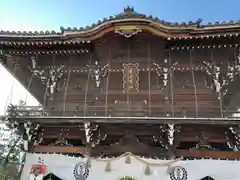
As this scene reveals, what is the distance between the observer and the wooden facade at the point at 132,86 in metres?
10.5

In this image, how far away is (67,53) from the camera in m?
12.4

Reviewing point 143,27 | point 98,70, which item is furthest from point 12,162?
point 143,27

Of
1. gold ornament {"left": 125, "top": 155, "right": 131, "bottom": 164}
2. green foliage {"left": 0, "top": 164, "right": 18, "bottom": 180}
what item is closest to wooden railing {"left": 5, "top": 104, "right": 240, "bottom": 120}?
gold ornament {"left": 125, "top": 155, "right": 131, "bottom": 164}

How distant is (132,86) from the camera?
12.4 meters

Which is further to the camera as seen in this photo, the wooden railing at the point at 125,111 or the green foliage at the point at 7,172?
the green foliage at the point at 7,172

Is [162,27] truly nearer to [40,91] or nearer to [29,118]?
[29,118]

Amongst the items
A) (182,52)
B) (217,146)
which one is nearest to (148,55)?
(182,52)

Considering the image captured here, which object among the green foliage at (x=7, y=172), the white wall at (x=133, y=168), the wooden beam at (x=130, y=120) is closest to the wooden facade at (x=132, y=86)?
the wooden beam at (x=130, y=120)

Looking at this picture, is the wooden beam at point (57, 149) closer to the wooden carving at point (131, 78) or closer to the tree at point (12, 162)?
the tree at point (12, 162)

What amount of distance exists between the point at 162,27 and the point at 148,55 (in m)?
1.61

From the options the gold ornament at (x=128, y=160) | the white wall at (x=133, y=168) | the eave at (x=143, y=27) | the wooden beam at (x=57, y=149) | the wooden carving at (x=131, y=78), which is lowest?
the white wall at (x=133, y=168)

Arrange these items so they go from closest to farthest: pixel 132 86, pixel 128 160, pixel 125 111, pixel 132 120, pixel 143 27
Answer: pixel 132 120 < pixel 128 160 < pixel 143 27 < pixel 125 111 < pixel 132 86

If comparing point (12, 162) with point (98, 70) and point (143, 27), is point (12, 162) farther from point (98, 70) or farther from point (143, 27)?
point (143, 27)

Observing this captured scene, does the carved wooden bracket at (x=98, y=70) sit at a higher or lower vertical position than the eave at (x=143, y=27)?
lower
